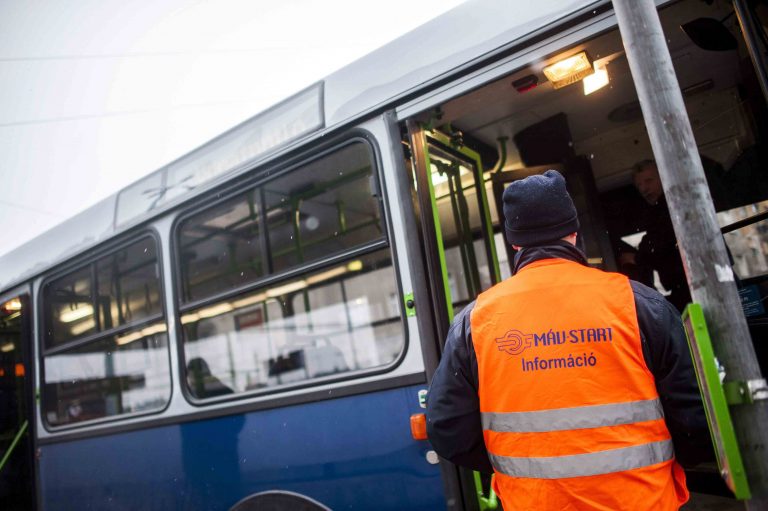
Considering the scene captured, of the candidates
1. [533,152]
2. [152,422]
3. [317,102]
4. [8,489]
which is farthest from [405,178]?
[8,489]

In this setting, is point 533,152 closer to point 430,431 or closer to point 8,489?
point 430,431

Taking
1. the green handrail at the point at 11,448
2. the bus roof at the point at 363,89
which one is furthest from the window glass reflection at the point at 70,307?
the green handrail at the point at 11,448

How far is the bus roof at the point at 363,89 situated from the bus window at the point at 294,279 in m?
0.16

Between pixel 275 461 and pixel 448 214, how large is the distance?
1.68 meters

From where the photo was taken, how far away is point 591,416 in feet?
4.14

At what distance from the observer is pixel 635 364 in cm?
127

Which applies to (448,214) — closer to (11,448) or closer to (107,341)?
(107,341)

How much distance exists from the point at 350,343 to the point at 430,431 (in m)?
4.12

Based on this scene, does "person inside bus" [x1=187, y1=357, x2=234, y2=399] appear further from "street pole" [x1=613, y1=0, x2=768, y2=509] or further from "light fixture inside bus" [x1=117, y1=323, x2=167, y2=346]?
"street pole" [x1=613, y1=0, x2=768, y2=509]

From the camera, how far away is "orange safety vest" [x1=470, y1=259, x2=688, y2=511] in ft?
4.07

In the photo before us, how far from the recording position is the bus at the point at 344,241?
2.12 meters

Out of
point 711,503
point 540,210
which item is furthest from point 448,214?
point 711,503

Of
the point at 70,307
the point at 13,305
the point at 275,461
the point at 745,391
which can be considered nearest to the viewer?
the point at 745,391

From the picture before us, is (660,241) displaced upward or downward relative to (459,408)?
upward
